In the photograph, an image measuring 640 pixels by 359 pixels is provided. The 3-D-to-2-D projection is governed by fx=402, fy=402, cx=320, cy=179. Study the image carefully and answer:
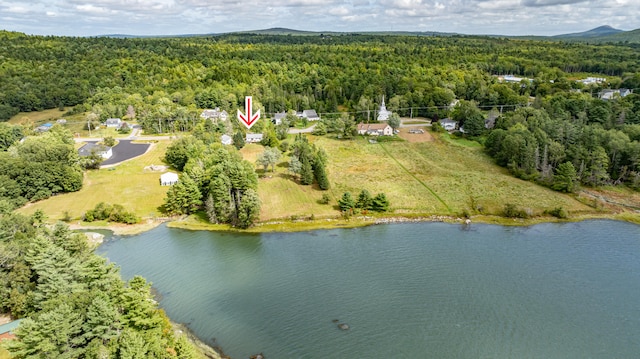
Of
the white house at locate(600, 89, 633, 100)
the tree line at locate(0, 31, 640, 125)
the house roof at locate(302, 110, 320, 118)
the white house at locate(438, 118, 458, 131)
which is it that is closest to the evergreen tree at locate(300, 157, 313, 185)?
the tree line at locate(0, 31, 640, 125)

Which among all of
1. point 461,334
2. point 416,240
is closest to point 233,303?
point 461,334

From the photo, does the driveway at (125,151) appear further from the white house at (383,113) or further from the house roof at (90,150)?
the white house at (383,113)

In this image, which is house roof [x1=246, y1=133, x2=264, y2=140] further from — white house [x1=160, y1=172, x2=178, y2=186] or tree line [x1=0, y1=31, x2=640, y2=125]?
white house [x1=160, y1=172, x2=178, y2=186]

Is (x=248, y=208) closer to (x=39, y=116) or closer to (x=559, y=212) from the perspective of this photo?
(x=559, y=212)

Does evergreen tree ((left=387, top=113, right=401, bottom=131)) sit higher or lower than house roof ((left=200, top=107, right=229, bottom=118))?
lower

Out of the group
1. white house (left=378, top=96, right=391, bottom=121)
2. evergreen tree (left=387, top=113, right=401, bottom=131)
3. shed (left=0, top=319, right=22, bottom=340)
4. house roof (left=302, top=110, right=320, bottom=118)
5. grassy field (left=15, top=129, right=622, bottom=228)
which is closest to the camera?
shed (left=0, top=319, right=22, bottom=340)

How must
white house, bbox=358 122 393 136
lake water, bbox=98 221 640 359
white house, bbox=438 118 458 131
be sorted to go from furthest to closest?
white house, bbox=438 118 458 131
white house, bbox=358 122 393 136
lake water, bbox=98 221 640 359
